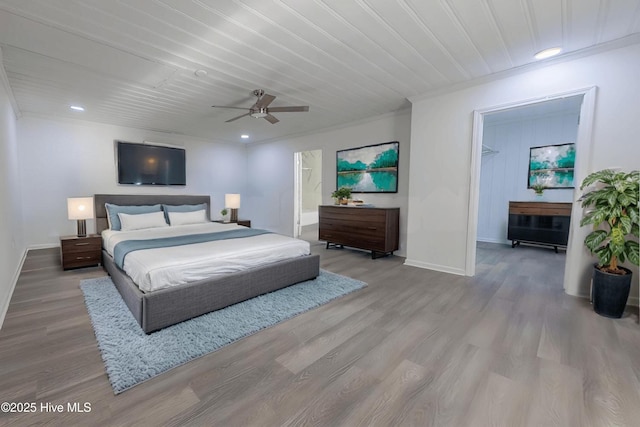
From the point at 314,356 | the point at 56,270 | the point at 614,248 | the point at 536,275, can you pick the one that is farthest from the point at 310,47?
the point at 56,270

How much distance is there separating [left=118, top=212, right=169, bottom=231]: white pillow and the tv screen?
1473 mm

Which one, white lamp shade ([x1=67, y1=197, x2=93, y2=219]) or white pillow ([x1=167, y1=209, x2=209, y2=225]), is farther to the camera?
white pillow ([x1=167, y1=209, x2=209, y2=225])

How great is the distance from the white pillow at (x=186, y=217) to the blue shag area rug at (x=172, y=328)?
1814 mm

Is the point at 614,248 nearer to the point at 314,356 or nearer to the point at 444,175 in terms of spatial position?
the point at 444,175

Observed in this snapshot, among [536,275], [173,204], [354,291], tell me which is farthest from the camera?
[173,204]

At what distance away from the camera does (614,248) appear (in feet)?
8.00

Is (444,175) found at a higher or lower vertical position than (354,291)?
higher

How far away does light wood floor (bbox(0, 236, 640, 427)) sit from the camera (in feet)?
4.51

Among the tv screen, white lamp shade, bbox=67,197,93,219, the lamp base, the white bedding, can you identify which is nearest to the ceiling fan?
the white bedding

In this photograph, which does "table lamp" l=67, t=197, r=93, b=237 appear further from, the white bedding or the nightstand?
the white bedding

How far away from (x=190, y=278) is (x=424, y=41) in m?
3.07

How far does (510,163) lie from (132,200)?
7.86 meters

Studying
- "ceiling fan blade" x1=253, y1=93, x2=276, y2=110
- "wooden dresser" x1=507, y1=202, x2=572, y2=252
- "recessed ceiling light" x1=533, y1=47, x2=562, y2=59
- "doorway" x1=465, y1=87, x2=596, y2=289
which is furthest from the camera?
"wooden dresser" x1=507, y1=202, x2=572, y2=252

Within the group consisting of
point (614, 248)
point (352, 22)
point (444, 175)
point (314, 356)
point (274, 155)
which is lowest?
point (314, 356)
